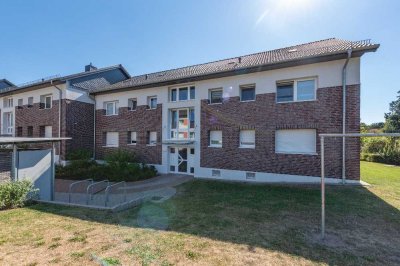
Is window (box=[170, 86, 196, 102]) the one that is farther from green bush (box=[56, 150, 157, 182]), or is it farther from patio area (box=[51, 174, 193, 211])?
patio area (box=[51, 174, 193, 211])

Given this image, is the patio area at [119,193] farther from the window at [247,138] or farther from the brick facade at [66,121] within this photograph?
the brick facade at [66,121]

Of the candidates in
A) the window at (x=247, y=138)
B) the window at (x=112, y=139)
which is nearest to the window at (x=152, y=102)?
the window at (x=112, y=139)

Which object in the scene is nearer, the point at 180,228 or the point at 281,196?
the point at 180,228

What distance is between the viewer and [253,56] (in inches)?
615

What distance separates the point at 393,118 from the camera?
1827 inches

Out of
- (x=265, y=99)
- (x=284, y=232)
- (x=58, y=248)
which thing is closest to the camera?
(x=58, y=248)

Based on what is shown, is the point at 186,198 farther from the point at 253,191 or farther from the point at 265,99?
the point at 265,99

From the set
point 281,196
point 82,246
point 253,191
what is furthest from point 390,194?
point 82,246

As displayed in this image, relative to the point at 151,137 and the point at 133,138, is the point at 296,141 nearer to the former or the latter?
the point at 151,137

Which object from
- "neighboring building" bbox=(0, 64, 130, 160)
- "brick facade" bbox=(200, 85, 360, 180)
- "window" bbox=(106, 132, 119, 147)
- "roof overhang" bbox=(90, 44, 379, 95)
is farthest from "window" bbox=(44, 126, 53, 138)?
"brick facade" bbox=(200, 85, 360, 180)

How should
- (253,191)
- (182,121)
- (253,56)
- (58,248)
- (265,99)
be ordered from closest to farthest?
1. (58,248)
2. (253,191)
3. (265,99)
4. (182,121)
5. (253,56)

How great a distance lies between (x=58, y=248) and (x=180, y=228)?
8.25 feet

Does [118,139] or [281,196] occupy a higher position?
[118,139]

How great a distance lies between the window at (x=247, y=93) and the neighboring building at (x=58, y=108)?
1248cm
